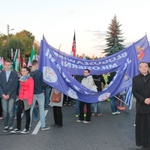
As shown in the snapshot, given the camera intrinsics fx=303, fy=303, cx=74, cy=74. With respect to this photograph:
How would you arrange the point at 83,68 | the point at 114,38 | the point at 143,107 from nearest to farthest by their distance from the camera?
the point at 143,107 → the point at 83,68 → the point at 114,38

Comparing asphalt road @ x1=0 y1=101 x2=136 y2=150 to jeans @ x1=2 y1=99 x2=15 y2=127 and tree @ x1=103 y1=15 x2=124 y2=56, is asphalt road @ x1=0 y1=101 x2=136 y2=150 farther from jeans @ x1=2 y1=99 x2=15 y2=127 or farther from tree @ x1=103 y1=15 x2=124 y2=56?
tree @ x1=103 y1=15 x2=124 y2=56

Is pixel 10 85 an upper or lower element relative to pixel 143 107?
upper

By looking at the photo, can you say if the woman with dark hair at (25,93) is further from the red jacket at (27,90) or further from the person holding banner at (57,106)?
the person holding banner at (57,106)

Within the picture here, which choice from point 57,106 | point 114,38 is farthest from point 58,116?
point 114,38

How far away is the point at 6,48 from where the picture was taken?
2530 inches

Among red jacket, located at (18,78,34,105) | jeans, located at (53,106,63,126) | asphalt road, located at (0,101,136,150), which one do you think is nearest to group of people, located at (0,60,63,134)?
red jacket, located at (18,78,34,105)

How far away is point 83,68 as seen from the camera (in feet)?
31.2

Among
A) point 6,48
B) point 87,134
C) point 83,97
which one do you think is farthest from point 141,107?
point 6,48

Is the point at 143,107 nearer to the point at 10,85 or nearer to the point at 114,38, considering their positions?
the point at 10,85

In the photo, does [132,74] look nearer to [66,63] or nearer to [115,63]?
[115,63]

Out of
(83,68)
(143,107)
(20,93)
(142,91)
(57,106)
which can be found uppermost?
(83,68)

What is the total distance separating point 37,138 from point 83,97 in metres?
2.39

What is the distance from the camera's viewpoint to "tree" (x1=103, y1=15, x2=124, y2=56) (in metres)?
61.0

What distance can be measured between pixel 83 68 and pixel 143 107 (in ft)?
12.4
